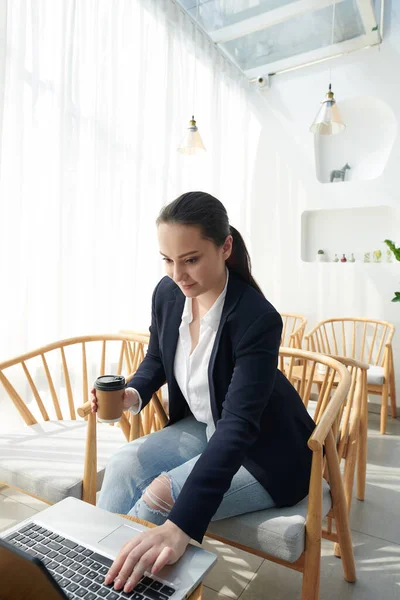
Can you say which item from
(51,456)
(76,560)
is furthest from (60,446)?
(76,560)

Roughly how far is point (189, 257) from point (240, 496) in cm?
61

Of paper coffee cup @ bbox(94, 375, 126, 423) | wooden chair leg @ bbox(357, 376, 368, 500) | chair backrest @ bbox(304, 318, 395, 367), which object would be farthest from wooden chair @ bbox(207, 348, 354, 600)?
chair backrest @ bbox(304, 318, 395, 367)

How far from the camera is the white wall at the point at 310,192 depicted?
3621 millimetres

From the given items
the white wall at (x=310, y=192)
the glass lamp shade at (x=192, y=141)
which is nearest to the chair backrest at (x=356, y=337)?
the white wall at (x=310, y=192)

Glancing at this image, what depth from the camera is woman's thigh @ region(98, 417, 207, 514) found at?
1089 mm

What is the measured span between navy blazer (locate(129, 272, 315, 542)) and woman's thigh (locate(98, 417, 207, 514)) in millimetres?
126

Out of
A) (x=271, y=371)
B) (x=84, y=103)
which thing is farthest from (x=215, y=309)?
(x=84, y=103)

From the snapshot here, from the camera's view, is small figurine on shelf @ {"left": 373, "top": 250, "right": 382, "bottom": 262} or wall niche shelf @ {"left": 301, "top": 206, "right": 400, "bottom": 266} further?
wall niche shelf @ {"left": 301, "top": 206, "right": 400, "bottom": 266}

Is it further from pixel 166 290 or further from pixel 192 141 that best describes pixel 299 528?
pixel 192 141

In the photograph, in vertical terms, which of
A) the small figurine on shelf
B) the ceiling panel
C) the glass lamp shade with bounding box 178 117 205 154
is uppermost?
the ceiling panel

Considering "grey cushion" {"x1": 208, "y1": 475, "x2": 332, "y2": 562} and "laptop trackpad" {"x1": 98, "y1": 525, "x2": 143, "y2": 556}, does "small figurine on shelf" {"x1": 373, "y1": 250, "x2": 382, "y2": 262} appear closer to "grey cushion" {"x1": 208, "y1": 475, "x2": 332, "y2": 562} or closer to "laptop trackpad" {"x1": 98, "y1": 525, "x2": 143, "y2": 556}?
"grey cushion" {"x1": 208, "y1": 475, "x2": 332, "y2": 562}

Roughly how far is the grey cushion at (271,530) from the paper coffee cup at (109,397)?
0.38 meters

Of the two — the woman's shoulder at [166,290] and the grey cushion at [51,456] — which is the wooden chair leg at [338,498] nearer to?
the woman's shoulder at [166,290]

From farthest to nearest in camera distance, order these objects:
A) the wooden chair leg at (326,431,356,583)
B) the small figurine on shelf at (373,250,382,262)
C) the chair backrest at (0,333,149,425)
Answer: the small figurine on shelf at (373,250,382,262) < the chair backrest at (0,333,149,425) < the wooden chair leg at (326,431,356,583)
